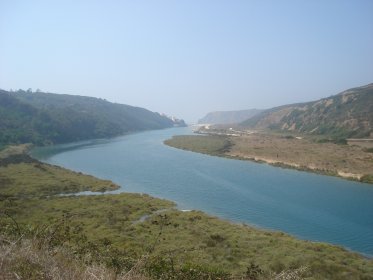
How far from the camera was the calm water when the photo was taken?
3734 centimetres

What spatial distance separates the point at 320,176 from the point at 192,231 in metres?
38.4

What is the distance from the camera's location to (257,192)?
5112cm

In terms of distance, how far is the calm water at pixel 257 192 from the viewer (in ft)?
123

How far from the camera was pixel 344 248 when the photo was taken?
100ft

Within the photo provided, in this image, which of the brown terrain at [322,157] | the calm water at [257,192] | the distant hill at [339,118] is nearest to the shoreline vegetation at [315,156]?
the brown terrain at [322,157]

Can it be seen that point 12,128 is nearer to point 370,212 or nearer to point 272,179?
point 272,179

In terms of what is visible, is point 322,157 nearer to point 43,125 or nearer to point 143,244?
point 143,244

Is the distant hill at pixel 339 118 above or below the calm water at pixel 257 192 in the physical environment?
above

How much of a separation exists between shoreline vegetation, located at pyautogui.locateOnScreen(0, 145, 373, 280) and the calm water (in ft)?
14.5

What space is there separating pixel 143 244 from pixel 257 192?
26.2 metres

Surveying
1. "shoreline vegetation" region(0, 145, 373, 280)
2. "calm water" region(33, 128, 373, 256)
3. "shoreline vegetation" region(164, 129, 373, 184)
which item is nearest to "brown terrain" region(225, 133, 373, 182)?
"shoreline vegetation" region(164, 129, 373, 184)

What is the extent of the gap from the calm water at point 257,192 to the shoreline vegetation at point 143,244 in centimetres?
443

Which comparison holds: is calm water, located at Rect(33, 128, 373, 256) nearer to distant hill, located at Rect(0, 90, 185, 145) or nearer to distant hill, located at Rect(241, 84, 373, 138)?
distant hill, located at Rect(0, 90, 185, 145)

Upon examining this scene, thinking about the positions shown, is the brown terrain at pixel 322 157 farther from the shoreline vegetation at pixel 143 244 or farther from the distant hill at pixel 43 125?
the distant hill at pixel 43 125
